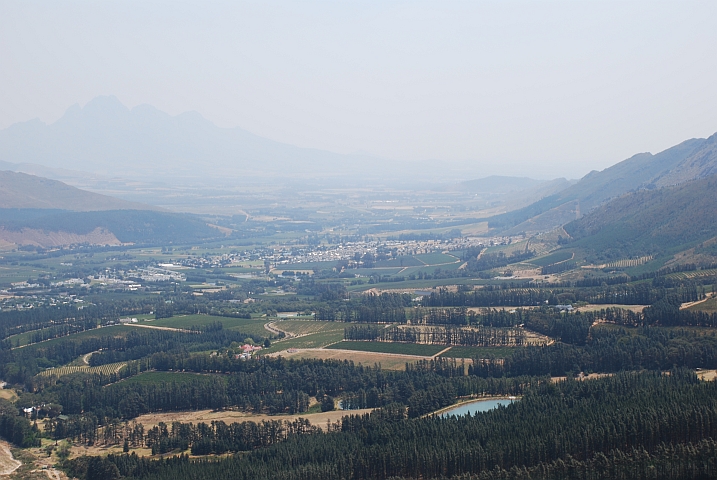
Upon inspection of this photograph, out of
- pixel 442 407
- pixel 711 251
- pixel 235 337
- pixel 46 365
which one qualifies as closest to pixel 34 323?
pixel 46 365

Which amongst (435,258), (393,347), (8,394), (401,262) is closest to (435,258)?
(435,258)

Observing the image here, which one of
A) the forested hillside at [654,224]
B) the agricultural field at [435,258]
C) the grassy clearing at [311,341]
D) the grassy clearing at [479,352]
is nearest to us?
the grassy clearing at [479,352]

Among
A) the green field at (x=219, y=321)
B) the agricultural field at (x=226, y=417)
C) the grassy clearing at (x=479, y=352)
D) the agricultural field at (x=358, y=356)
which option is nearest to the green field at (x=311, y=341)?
the agricultural field at (x=358, y=356)

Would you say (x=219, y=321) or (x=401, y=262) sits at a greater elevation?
(x=219, y=321)

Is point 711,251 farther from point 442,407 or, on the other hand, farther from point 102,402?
point 102,402

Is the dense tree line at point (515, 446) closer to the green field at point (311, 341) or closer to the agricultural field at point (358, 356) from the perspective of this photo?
the agricultural field at point (358, 356)

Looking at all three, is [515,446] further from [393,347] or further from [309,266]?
[309,266]

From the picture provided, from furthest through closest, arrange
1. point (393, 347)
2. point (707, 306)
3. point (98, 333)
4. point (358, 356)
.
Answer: point (98, 333) → point (393, 347) → point (707, 306) → point (358, 356)
